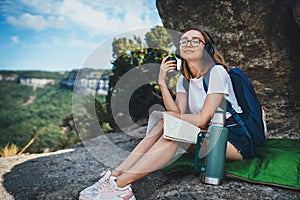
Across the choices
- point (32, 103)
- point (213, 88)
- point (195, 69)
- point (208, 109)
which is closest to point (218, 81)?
point (213, 88)

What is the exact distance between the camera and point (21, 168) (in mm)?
3137

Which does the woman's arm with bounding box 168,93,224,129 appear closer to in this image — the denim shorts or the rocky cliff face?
the denim shorts

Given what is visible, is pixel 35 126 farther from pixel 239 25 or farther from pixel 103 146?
pixel 239 25

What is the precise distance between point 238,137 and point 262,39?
1590mm

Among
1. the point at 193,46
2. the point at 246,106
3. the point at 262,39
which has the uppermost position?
the point at 262,39

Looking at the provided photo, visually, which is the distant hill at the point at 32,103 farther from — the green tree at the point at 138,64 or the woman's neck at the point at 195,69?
the woman's neck at the point at 195,69

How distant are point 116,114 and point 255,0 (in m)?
3.27

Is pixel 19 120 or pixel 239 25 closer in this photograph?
pixel 239 25

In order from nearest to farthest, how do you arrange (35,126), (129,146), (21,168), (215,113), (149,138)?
(215,113), (149,138), (21,168), (129,146), (35,126)

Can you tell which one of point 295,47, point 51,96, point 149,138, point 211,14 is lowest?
point 51,96

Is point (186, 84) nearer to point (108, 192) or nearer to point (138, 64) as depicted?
point (108, 192)

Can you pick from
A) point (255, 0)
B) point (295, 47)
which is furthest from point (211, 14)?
point (295, 47)

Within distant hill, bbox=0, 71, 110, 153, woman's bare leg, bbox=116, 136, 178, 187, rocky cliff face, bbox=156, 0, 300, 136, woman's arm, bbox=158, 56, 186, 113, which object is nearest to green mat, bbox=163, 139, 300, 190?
woman's bare leg, bbox=116, 136, 178, 187

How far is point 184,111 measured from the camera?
2.78m
